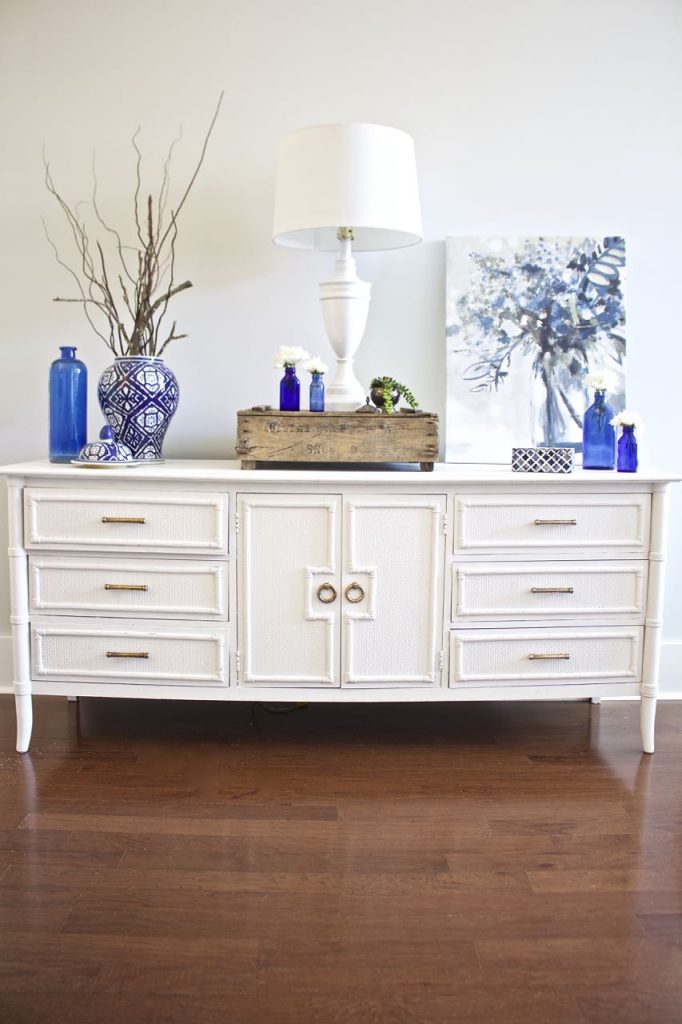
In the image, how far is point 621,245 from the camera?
2740mm

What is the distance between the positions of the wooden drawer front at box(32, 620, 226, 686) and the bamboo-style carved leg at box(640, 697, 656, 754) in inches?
45.0

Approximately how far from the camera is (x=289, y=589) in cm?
229

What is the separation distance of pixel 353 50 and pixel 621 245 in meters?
1.01

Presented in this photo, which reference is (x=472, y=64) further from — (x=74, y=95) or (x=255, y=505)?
(x=255, y=505)

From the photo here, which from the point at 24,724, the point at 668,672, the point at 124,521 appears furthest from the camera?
the point at 668,672

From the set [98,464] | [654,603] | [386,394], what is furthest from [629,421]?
[98,464]

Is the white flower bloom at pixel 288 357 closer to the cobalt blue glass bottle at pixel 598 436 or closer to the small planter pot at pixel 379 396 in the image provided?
the small planter pot at pixel 379 396

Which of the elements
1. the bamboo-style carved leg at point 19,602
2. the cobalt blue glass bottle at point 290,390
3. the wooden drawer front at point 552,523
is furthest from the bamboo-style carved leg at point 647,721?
the bamboo-style carved leg at point 19,602

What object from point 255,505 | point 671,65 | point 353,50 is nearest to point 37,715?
point 255,505

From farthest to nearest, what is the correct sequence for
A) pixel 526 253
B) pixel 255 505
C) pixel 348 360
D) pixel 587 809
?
pixel 526 253 → pixel 348 360 → pixel 255 505 → pixel 587 809

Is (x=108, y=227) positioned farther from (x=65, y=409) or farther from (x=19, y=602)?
(x=19, y=602)

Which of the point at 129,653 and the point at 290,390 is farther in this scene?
the point at 290,390

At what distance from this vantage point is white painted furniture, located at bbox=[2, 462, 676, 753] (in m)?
2.27

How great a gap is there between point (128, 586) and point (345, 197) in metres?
1.17
